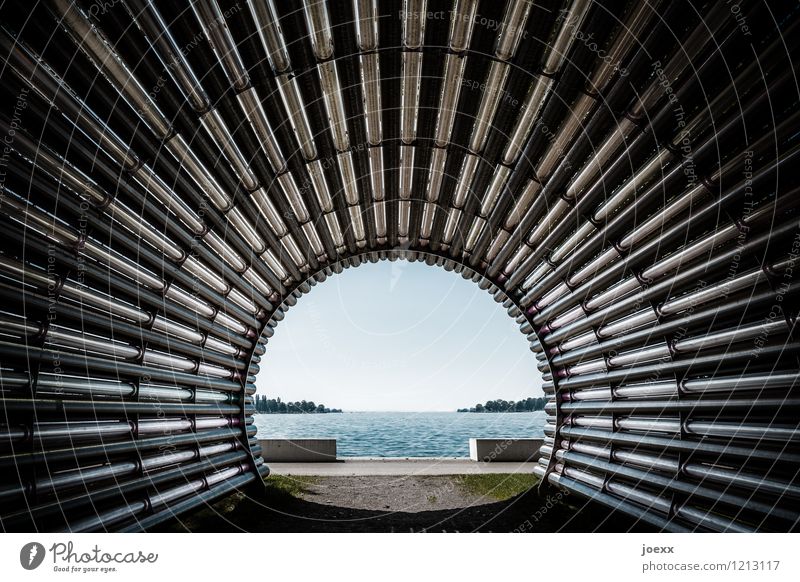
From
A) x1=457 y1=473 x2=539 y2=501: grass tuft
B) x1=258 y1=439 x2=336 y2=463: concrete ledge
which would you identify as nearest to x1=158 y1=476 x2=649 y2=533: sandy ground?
x1=457 y1=473 x2=539 y2=501: grass tuft

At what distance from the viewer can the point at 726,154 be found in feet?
16.9

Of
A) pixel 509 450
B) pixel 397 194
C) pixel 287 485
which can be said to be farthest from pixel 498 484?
pixel 397 194

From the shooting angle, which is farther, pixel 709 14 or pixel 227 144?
pixel 227 144

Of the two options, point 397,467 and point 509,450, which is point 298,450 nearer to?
point 397,467

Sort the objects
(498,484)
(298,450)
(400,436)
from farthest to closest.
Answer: (400,436), (298,450), (498,484)

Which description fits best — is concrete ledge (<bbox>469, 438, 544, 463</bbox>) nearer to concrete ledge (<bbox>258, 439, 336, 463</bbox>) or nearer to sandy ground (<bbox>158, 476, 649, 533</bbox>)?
sandy ground (<bbox>158, 476, 649, 533</bbox>)

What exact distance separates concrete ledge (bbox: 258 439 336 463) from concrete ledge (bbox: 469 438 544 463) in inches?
241

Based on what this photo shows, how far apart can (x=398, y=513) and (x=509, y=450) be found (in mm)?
9053

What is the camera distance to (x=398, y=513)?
9.36 meters

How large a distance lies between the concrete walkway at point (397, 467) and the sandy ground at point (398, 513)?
87.1 inches

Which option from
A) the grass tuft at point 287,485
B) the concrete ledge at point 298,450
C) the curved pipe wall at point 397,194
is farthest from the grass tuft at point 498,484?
the concrete ledge at point 298,450

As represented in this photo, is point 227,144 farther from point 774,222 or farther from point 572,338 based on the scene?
point 572,338
